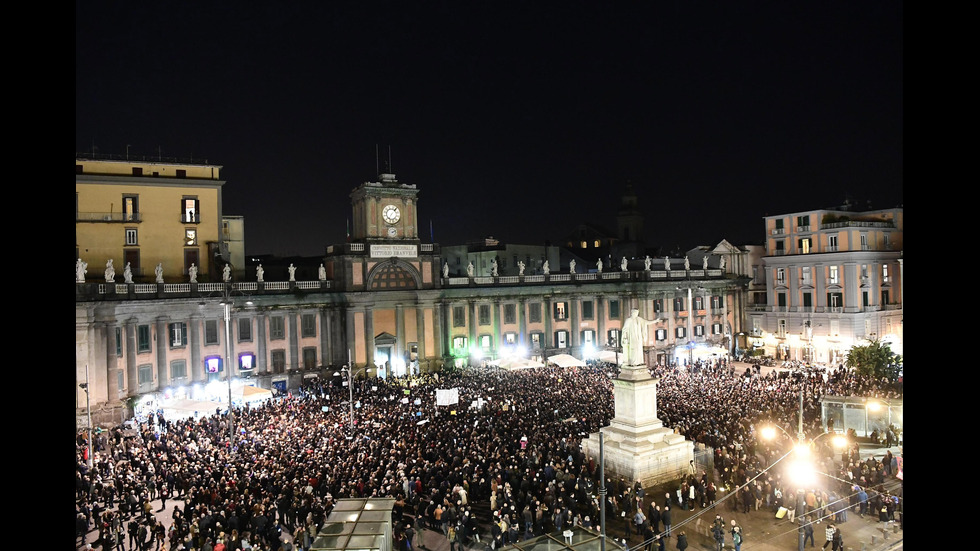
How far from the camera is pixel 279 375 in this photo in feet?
165

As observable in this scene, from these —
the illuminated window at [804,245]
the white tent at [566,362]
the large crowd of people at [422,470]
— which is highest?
the illuminated window at [804,245]

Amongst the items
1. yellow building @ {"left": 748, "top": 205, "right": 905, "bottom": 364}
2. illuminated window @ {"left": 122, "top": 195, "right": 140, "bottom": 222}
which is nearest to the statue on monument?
yellow building @ {"left": 748, "top": 205, "right": 905, "bottom": 364}

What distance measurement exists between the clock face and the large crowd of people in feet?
63.6

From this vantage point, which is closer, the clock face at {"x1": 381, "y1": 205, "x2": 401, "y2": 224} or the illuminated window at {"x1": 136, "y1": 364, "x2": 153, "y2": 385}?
the illuminated window at {"x1": 136, "y1": 364, "x2": 153, "y2": 385}

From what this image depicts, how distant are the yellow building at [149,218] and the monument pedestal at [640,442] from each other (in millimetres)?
36963

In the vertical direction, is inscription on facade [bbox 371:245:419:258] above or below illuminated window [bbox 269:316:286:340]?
above

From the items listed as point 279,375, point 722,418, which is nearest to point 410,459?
point 722,418

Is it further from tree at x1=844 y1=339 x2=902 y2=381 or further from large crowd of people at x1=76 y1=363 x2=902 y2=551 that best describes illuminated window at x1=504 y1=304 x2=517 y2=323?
tree at x1=844 y1=339 x2=902 y2=381

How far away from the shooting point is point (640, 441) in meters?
25.7

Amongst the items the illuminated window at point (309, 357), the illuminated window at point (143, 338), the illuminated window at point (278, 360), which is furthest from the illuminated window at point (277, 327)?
the illuminated window at point (143, 338)

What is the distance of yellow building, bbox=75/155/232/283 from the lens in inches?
1971

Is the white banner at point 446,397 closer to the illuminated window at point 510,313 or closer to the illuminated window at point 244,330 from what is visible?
the illuminated window at point 244,330

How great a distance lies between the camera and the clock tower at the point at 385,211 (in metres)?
53.6
